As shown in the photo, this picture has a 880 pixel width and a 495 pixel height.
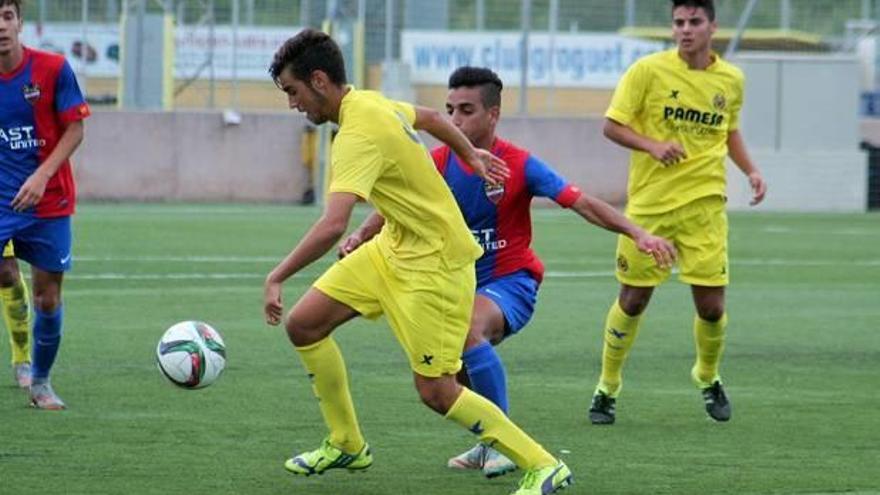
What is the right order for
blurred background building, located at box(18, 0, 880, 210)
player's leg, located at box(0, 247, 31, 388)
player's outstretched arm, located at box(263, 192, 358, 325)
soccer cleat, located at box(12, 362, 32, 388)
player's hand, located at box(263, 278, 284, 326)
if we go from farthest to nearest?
blurred background building, located at box(18, 0, 880, 210), soccer cleat, located at box(12, 362, 32, 388), player's leg, located at box(0, 247, 31, 388), player's hand, located at box(263, 278, 284, 326), player's outstretched arm, located at box(263, 192, 358, 325)

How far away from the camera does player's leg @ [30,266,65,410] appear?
10.3 m

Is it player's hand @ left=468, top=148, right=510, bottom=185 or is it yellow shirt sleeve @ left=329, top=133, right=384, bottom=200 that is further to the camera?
player's hand @ left=468, top=148, right=510, bottom=185

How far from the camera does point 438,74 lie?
125 ft

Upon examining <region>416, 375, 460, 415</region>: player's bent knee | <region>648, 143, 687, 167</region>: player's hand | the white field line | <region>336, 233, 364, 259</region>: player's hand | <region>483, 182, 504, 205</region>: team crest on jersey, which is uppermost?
<region>648, 143, 687, 167</region>: player's hand

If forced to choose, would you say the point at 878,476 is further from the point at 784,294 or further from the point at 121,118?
the point at 121,118

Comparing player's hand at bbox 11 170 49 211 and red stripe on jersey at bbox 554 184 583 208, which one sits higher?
red stripe on jersey at bbox 554 184 583 208

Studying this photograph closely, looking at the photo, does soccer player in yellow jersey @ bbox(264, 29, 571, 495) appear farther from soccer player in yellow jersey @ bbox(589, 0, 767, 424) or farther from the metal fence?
the metal fence

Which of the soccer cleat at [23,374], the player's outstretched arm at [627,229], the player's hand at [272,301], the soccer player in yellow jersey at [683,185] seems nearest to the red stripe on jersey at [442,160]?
the player's outstretched arm at [627,229]

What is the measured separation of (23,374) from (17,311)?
0.36m

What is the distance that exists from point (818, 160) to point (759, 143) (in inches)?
36.3

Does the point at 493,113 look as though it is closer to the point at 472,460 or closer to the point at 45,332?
the point at 472,460

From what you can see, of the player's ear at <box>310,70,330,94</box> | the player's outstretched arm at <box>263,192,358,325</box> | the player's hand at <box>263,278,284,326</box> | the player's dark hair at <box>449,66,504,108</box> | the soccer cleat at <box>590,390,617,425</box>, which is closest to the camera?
the player's outstretched arm at <box>263,192,358,325</box>

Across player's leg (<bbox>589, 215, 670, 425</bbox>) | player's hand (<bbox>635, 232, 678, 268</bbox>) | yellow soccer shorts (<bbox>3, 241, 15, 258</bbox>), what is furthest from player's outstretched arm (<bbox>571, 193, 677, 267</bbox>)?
yellow soccer shorts (<bbox>3, 241, 15, 258</bbox>)

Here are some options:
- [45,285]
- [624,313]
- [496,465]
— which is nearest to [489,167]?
A: [496,465]
